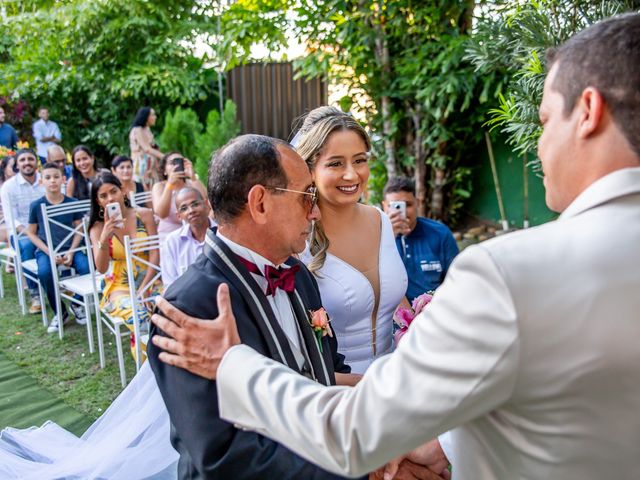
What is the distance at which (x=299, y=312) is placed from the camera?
2096mm

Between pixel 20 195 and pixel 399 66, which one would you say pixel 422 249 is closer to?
pixel 399 66

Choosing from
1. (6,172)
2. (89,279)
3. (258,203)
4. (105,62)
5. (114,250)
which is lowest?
(89,279)

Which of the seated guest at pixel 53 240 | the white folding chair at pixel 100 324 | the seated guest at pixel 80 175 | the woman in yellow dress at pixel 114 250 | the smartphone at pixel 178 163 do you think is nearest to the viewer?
the white folding chair at pixel 100 324

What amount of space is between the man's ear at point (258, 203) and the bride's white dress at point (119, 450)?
1.16 m

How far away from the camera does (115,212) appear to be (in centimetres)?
502

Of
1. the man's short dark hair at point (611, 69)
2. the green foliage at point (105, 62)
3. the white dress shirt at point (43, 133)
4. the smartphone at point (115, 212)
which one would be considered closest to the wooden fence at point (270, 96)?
the green foliage at point (105, 62)

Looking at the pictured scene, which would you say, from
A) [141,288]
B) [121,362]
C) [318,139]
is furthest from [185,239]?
[318,139]

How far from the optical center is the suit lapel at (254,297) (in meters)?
1.83

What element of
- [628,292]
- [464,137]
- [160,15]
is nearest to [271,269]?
[628,292]

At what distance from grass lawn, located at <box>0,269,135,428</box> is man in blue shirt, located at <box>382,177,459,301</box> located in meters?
2.55

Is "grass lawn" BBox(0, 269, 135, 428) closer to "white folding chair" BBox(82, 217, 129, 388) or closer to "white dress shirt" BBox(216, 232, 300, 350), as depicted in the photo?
"white folding chair" BBox(82, 217, 129, 388)

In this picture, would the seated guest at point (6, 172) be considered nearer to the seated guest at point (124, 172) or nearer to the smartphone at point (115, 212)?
the seated guest at point (124, 172)

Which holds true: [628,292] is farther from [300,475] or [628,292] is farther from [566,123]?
[300,475]

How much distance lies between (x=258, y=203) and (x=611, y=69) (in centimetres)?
113
